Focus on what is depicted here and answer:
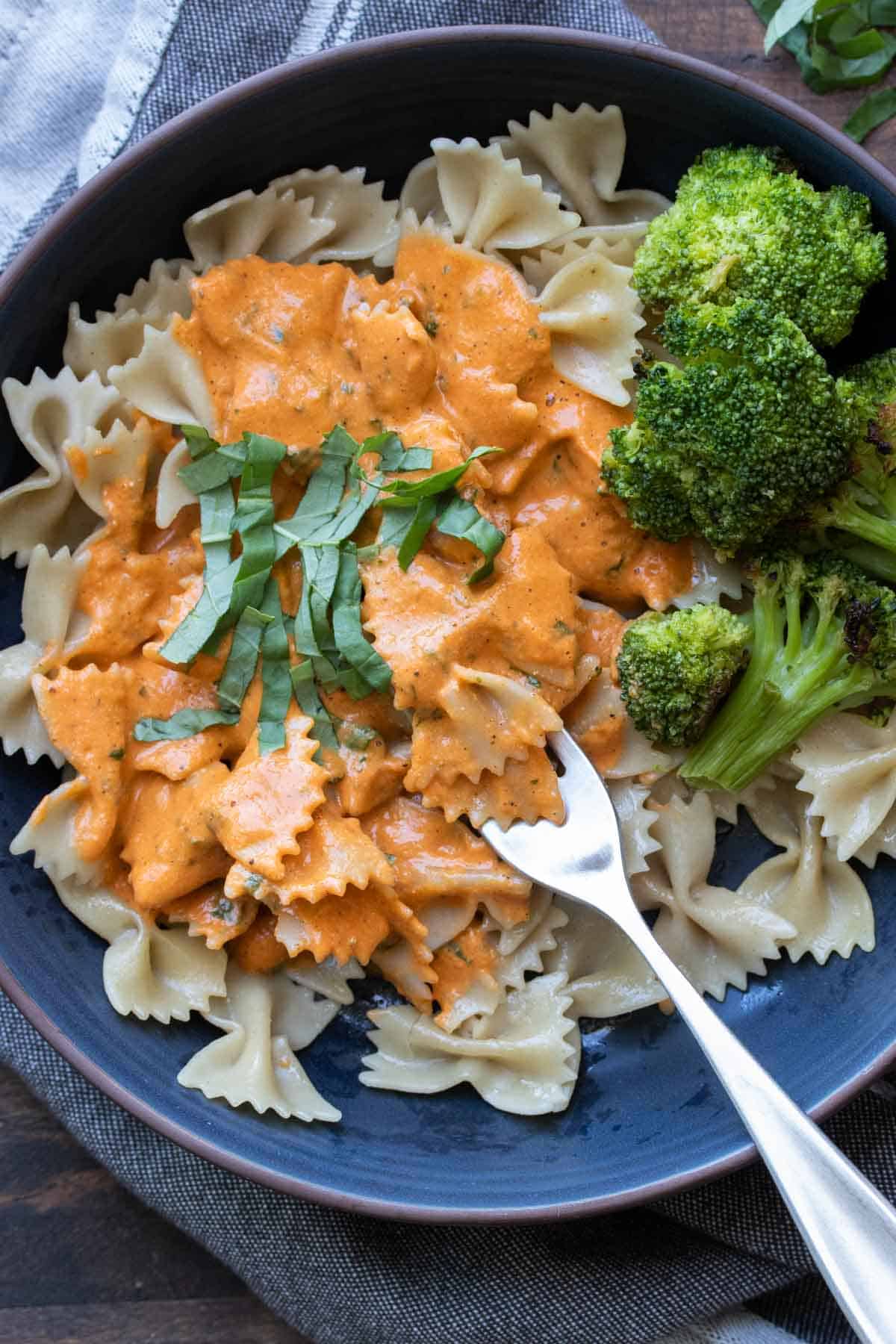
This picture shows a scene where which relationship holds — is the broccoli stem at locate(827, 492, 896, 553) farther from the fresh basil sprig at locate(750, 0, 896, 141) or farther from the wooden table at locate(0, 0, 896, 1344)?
the wooden table at locate(0, 0, 896, 1344)

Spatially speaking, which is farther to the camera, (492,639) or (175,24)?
(175,24)

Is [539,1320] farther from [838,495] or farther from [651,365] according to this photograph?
[651,365]

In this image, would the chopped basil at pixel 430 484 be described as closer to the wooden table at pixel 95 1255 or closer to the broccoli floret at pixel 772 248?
the broccoli floret at pixel 772 248

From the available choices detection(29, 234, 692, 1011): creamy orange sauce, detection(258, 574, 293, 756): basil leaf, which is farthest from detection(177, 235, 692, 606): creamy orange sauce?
detection(258, 574, 293, 756): basil leaf

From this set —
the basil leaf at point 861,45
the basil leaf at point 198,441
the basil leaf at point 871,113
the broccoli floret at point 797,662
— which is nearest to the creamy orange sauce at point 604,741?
the broccoli floret at point 797,662

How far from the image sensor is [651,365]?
4.05m

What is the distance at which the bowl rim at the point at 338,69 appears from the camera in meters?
3.79

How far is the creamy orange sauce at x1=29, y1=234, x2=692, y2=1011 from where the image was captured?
12.8 feet

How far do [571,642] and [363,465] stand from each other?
0.91 metres

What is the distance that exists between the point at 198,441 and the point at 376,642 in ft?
3.09

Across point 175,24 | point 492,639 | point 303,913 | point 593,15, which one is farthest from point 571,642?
point 175,24

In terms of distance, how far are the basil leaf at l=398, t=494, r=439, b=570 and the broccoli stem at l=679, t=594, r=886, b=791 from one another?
1142 millimetres

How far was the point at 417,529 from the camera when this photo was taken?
12.7ft

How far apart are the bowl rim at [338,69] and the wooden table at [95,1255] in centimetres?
84
